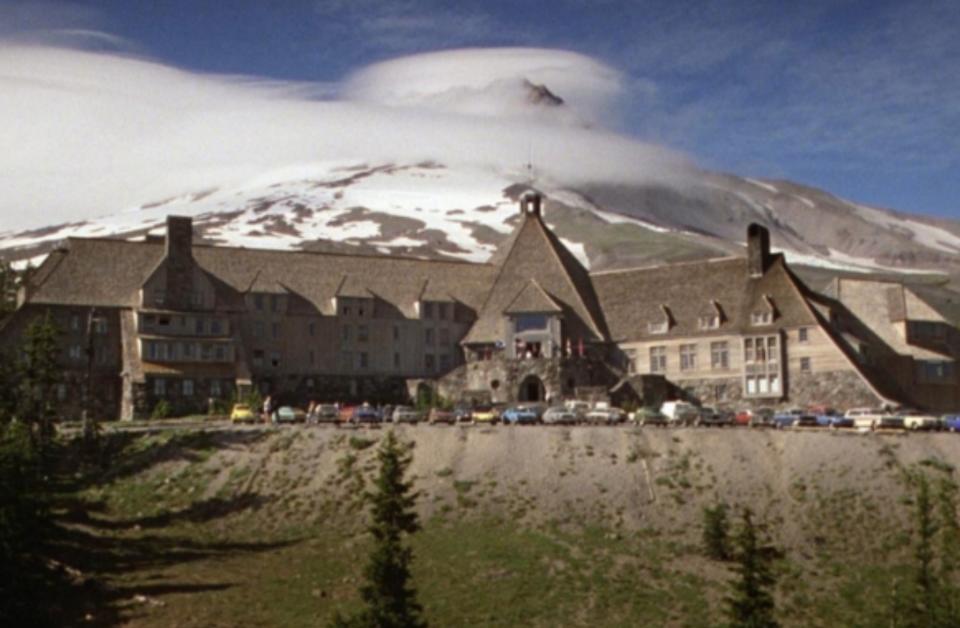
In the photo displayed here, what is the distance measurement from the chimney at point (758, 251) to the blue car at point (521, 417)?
1048 inches

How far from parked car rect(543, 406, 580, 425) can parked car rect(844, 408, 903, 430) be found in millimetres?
16402

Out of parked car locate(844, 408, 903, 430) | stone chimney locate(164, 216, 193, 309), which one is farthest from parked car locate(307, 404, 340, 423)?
parked car locate(844, 408, 903, 430)

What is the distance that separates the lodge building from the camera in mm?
100812

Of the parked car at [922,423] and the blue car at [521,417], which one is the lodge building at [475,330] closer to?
the parked car at [922,423]

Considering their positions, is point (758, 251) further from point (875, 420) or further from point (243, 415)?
point (243, 415)

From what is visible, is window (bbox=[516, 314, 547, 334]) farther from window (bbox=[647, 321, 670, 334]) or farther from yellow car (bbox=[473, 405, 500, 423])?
yellow car (bbox=[473, 405, 500, 423])

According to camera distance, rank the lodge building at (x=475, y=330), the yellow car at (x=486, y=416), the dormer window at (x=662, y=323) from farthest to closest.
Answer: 1. the dormer window at (x=662, y=323)
2. the lodge building at (x=475, y=330)
3. the yellow car at (x=486, y=416)

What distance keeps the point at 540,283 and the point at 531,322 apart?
5.14 metres

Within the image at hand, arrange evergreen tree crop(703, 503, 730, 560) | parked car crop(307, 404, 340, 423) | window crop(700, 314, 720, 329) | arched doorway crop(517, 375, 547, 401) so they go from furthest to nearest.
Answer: arched doorway crop(517, 375, 547, 401) → window crop(700, 314, 720, 329) → parked car crop(307, 404, 340, 423) → evergreen tree crop(703, 503, 730, 560)

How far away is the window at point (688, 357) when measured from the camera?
106m

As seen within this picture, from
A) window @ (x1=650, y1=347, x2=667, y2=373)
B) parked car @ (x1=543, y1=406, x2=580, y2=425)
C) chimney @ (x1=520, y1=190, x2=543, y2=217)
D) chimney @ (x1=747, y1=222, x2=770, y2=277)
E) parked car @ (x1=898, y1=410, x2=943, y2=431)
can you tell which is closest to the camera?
parked car @ (x1=898, y1=410, x2=943, y2=431)

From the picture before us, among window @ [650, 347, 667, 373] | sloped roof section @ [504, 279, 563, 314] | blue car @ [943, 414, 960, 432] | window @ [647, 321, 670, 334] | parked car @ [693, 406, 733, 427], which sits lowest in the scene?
blue car @ [943, 414, 960, 432]

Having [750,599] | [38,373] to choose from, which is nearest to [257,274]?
[38,373]

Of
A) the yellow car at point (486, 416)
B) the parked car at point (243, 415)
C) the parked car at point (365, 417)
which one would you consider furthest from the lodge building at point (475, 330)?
the parked car at point (365, 417)
